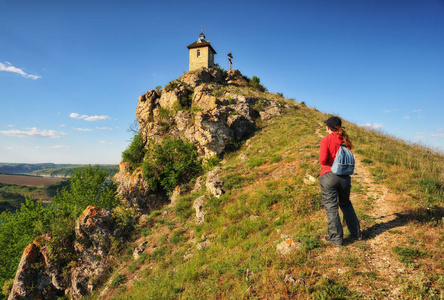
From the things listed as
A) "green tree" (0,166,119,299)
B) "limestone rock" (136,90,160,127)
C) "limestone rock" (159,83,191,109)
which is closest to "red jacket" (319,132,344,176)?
"green tree" (0,166,119,299)

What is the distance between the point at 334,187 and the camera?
5125mm

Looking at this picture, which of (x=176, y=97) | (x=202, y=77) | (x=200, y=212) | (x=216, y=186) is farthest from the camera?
(x=202, y=77)

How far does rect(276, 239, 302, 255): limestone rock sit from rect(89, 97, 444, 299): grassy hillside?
18cm

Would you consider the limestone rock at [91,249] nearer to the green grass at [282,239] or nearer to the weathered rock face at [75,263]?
the weathered rock face at [75,263]

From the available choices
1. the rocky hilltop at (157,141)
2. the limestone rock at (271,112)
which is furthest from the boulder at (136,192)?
the limestone rock at (271,112)

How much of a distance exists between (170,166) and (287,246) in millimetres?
16964

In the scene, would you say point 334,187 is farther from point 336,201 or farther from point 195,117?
point 195,117

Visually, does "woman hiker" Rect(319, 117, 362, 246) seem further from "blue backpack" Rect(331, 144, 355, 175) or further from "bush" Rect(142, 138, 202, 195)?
"bush" Rect(142, 138, 202, 195)

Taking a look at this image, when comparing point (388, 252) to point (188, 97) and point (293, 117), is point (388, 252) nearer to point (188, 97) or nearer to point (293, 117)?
point (293, 117)

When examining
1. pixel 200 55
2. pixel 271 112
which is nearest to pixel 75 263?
pixel 271 112

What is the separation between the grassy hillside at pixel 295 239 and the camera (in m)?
4.36

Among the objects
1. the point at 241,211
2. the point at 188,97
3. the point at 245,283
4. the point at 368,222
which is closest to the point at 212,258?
the point at 245,283

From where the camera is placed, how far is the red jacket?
5.24 metres

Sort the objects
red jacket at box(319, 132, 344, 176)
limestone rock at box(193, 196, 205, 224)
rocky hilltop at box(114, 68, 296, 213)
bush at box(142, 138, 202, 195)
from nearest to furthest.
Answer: red jacket at box(319, 132, 344, 176), limestone rock at box(193, 196, 205, 224), bush at box(142, 138, 202, 195), rocky hilltop at box(114, 68, 296, 213)
